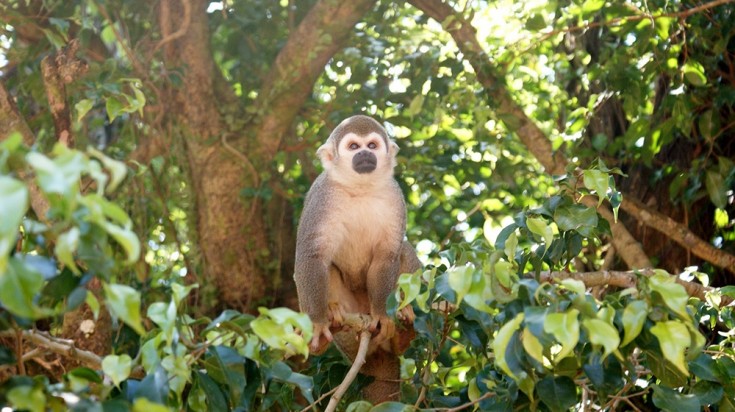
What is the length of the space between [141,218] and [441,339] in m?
3.90

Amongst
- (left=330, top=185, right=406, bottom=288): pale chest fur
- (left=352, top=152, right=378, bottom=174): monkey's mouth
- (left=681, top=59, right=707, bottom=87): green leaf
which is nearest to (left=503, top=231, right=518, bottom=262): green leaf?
(left=330, top=185, right=406, bottom=288): pale chest fur

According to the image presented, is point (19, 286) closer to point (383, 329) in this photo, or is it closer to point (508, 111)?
point (383, 329)

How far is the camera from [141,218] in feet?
24.0

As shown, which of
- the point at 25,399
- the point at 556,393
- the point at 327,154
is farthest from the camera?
the point at 327,154

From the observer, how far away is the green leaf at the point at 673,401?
126 inches

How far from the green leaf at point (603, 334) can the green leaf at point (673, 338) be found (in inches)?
9.1

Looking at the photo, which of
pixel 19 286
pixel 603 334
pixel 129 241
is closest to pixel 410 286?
pixel 603 334

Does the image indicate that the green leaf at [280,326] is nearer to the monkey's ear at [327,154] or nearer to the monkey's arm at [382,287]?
the monkey's arm at [382,287]

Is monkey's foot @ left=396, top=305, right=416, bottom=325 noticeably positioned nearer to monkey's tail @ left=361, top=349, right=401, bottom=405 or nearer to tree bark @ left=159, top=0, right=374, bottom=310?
monkey's tail @ left=361, top=349, right=401, bottom=405

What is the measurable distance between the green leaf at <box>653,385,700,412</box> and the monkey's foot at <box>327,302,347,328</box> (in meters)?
2.24

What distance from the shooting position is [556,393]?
310 cm

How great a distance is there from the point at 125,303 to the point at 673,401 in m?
2.10

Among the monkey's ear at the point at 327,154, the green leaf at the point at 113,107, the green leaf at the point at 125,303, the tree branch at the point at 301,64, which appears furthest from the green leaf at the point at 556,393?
the tree branch at the point at 301,64

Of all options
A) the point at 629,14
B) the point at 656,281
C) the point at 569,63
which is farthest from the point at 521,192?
the point at 656,281
